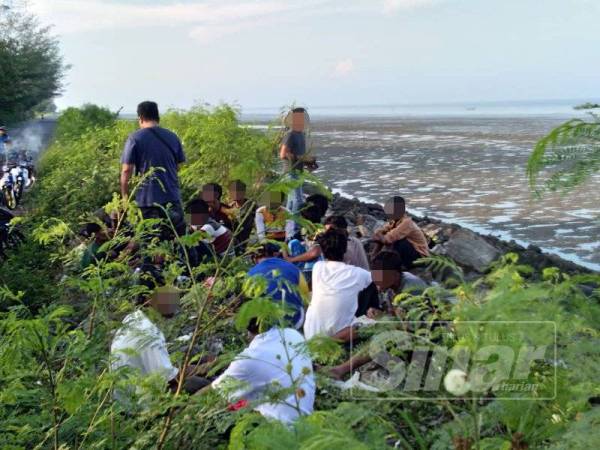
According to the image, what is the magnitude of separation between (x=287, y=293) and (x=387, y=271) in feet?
6.82

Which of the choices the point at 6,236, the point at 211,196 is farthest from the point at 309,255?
the point at 6,236

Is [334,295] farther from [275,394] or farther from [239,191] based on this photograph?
[275,394]

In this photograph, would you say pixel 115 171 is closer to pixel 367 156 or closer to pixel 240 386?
pixel 240 386

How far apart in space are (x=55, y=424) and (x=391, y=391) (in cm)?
134

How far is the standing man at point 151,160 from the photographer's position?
7.55 metres

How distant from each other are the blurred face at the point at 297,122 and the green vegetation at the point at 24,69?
3310 cm

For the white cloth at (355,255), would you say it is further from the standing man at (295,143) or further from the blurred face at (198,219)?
the standing man at (295,143)

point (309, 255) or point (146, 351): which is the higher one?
point (146, 351)

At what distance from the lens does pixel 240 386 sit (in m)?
3.03

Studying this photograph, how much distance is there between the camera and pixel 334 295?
5.96 metres

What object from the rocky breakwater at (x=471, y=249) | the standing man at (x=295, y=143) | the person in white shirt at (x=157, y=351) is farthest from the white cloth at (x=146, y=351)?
the rocky breakwater at (x=471, y=249)

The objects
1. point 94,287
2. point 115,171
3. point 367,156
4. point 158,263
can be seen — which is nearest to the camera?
point 94,287

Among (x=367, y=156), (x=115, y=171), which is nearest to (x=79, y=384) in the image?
(x=115, y=171)

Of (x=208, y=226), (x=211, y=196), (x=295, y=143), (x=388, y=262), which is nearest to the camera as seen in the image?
(x=388, y=262)
